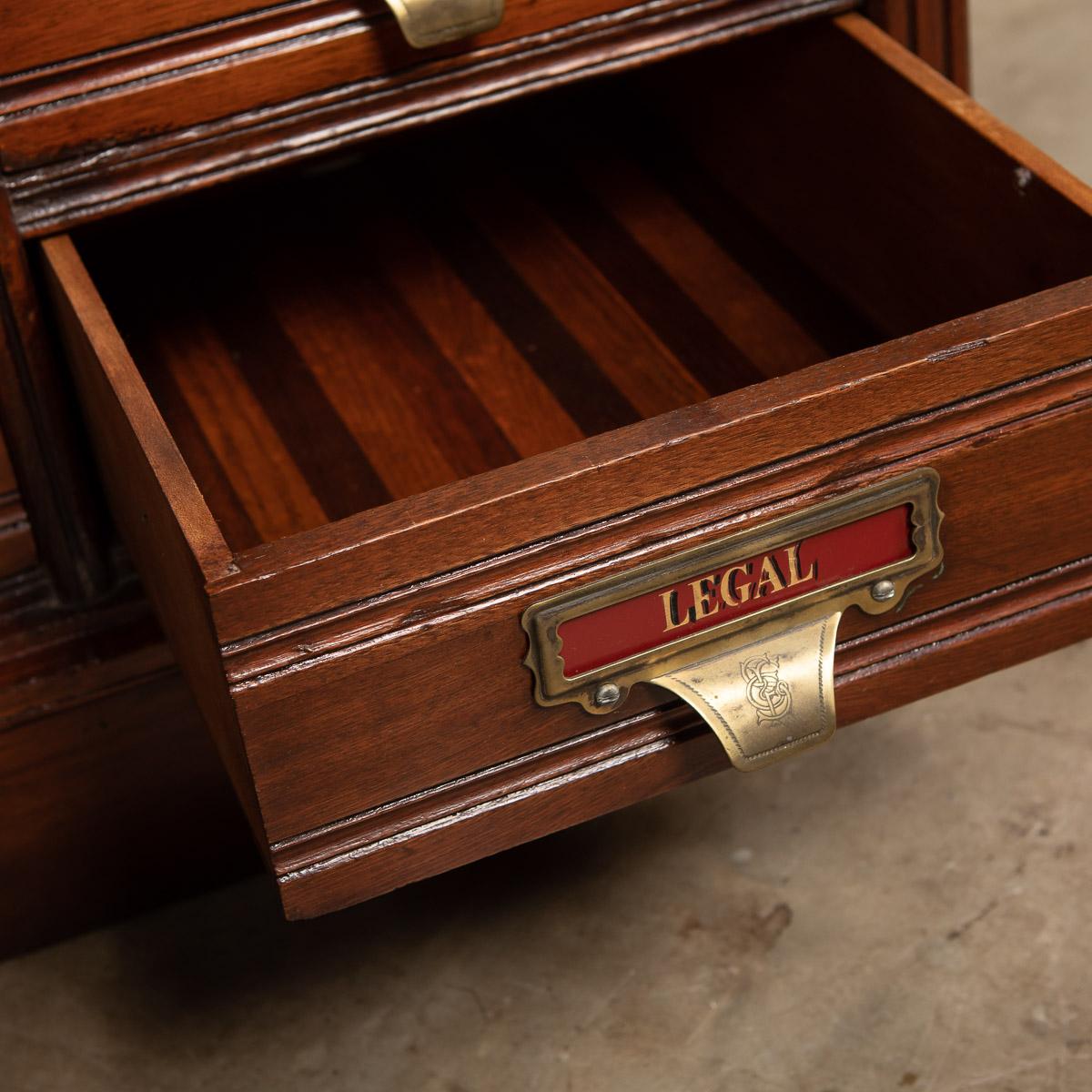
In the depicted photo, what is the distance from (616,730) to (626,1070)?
0.38 metres

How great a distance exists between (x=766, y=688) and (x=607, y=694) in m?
0.09

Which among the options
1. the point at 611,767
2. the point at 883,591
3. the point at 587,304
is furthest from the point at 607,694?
the point at 587,304

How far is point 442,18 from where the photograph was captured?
1122mm

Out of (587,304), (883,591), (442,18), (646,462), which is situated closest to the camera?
Result: (646,462)

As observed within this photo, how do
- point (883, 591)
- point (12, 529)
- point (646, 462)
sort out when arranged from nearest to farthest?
point (646, 462), point (883, 591), point (12, 529)

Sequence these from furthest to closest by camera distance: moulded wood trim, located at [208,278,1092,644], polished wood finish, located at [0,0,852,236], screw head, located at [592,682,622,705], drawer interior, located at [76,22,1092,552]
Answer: drawer interior, located at [76,22,1092,552] < polished wood finish, located at [0,0,852,236] < screw head, located at [592,682,622,705] < moulded wood trim, located at [208,278,1092,644]

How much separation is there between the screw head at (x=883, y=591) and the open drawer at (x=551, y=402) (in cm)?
2

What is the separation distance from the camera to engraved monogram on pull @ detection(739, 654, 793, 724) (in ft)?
3.22

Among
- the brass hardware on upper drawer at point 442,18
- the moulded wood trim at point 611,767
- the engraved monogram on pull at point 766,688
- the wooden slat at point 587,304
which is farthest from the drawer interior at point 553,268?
the engraved monogram on pull at point 766,688

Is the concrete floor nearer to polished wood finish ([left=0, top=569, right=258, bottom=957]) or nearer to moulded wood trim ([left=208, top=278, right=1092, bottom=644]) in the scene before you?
polished wood finish ([left=0, top=569, right=258, bottom=957])

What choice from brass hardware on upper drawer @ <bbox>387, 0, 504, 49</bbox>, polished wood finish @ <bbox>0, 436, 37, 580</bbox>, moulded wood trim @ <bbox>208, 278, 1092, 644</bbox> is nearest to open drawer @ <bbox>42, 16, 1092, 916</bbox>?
moulded wood trim @ <bbox>208, 278, 1092, 644</bbox>

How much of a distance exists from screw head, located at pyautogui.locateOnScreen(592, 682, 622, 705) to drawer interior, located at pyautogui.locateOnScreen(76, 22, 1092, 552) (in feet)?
0.99

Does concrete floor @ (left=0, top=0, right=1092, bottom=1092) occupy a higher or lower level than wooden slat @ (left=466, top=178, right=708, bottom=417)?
lower

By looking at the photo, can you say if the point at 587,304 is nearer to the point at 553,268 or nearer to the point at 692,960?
the point at 553,268
